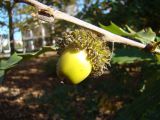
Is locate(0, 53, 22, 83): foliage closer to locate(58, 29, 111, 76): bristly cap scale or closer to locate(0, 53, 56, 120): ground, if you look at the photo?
locate(58, 29, 111, 76): bristly cap scale

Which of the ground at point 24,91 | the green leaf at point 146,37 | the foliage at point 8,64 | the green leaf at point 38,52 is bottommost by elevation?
the ground at point 24,91

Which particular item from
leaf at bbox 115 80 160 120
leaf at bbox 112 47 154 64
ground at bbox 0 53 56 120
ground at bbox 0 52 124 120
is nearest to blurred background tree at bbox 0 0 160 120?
ground at bbox 0 52 124 120

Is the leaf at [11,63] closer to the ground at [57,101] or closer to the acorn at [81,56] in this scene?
the acorn at [81,56]

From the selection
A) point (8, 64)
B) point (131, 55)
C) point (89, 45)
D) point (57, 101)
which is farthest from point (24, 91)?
point (89, 45)

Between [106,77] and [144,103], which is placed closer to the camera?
[144,103]

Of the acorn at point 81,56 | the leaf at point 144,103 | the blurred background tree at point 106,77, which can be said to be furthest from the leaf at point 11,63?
the blurred background tree at point 106,77

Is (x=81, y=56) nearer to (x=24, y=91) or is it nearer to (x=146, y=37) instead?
(x=146, y=37)

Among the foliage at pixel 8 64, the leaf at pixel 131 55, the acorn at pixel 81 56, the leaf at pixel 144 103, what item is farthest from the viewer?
the leaf at pixel 131 55
